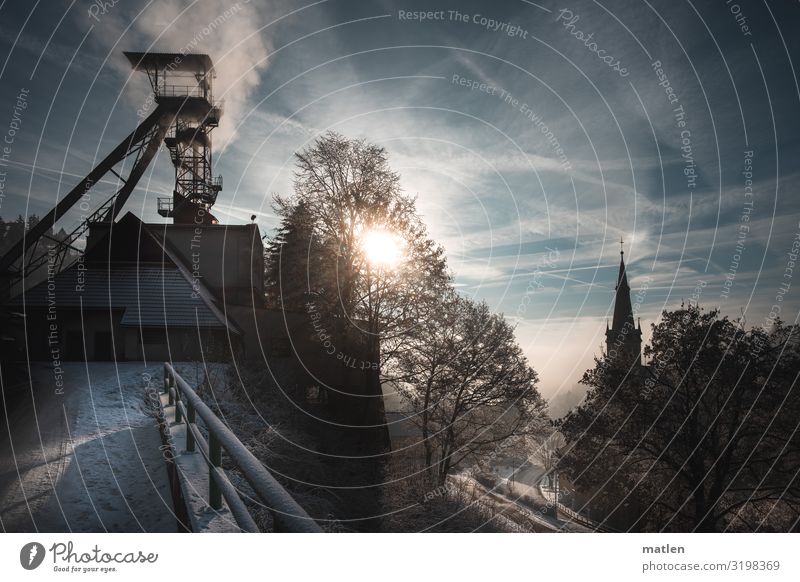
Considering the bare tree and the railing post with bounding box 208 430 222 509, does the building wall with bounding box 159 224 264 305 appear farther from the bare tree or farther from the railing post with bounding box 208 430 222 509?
the railing post with bounding box 208 430 222 509

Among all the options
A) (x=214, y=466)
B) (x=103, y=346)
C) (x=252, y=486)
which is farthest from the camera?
(x=103, y=346)

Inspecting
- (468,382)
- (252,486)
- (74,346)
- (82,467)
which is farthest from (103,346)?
(252,486)

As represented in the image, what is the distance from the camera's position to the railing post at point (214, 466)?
4.14 m

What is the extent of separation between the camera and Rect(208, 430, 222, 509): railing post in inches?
163

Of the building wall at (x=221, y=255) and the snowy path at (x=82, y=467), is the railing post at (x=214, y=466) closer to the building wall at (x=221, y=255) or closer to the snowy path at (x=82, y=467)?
the snowy path at (x=82, y=467)

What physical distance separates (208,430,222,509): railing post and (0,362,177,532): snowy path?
1238 millimetres

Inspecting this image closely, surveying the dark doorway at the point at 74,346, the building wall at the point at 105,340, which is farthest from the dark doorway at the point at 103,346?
the dark doorway at the point at 74,346

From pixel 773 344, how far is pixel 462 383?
12.7m

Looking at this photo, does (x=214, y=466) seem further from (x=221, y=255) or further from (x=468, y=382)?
(x=221, y=255)

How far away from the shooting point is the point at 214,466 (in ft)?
13.4

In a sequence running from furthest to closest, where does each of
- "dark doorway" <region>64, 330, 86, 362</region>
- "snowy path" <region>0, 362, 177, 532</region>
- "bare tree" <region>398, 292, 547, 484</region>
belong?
"bare tree" <region>398, 292, 547, 484</region>, "dark doorway" <region>64, 330, 86, 362</region>, "snowy path" <region>0, 362, 177, 532</region>

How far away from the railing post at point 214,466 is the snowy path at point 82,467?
48.7 inches

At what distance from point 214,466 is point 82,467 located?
130 inches

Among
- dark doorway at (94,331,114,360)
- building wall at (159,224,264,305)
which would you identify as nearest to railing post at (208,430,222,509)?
dark doorway at (94,331,114,360)
